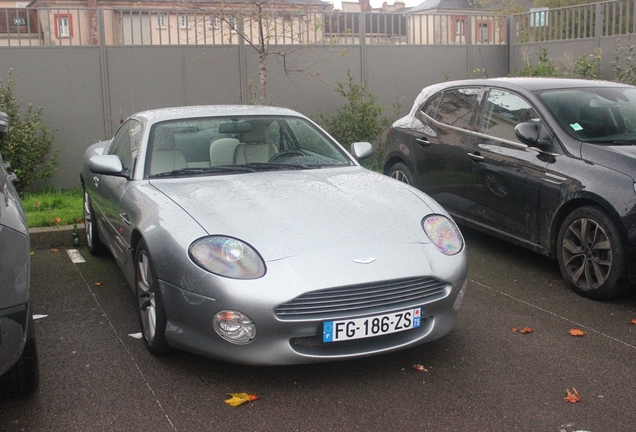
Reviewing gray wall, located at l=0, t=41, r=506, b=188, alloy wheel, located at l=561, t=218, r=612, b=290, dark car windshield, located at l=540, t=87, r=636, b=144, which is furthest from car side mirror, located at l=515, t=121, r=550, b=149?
gray wall, located at l=0, t=41, r=506, b=188

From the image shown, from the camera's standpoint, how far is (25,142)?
9.62m

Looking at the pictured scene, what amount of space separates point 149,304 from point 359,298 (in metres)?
1.32

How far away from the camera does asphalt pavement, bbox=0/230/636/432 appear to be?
3.53 meters

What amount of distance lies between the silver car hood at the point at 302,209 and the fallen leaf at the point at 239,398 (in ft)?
2.36

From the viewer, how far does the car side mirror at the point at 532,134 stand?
19.4ft

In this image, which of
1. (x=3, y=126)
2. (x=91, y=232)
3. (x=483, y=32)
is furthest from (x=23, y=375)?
(x=483, y=32)

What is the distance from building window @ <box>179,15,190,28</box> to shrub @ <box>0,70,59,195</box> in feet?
8.23

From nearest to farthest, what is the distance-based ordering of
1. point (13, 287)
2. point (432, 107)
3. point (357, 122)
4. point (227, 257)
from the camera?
point (13, 287) → point (227, 257) → point (432, 107) → point (357, 122)

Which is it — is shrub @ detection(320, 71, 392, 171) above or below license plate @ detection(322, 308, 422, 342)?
above

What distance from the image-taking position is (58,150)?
1038 centimetres

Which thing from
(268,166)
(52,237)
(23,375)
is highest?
(268,166)

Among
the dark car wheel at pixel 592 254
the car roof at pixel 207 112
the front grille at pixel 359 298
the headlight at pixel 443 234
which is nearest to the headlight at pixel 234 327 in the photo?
the front grille at pixel 359 298

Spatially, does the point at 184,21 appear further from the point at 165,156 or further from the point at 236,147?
the point at 165,156

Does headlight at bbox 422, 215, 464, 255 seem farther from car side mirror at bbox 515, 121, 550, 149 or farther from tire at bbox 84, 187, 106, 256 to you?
tire at bbox 84, 187, 106, 256
